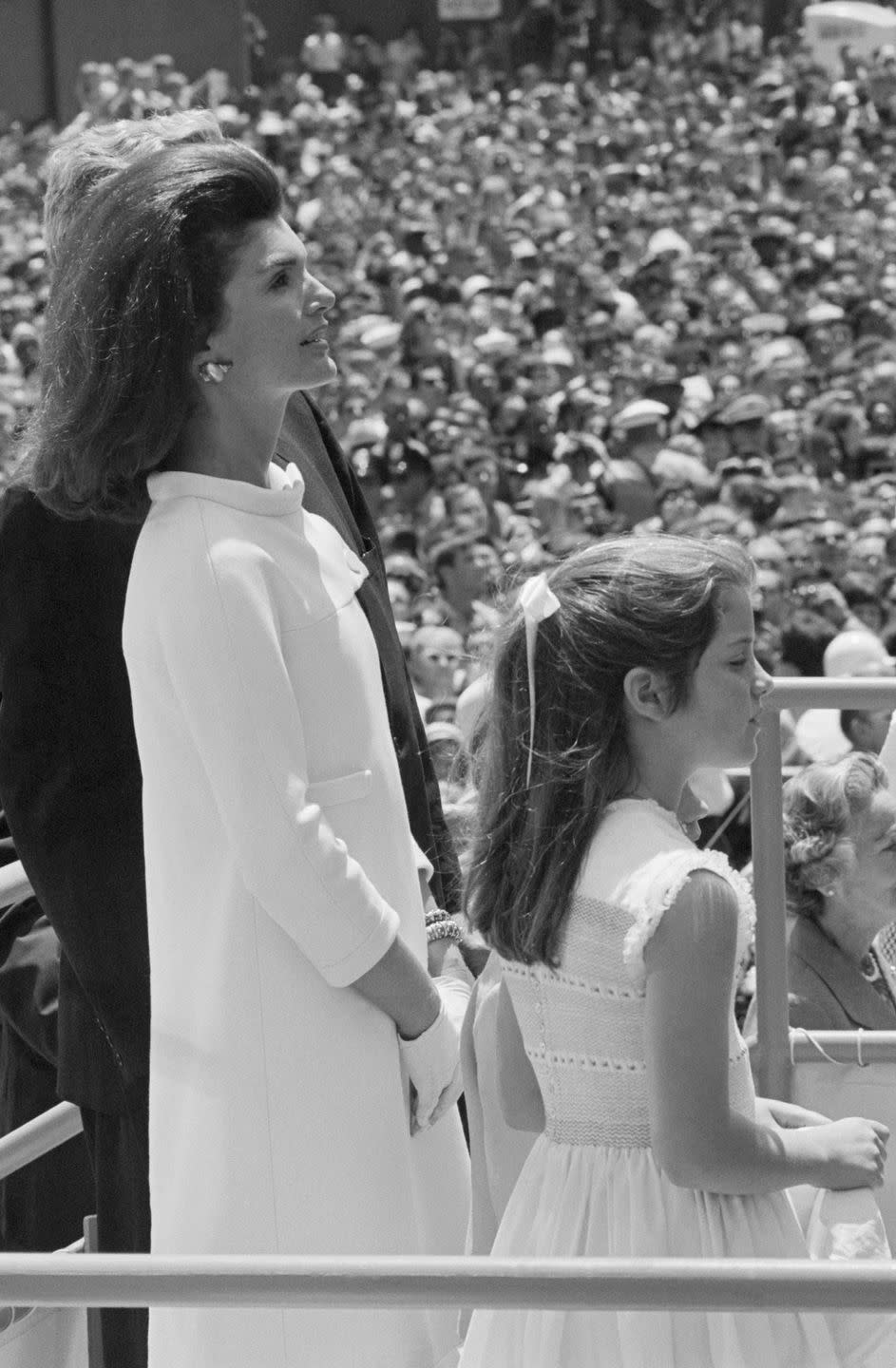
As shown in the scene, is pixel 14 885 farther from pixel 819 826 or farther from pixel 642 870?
pixel 819 826

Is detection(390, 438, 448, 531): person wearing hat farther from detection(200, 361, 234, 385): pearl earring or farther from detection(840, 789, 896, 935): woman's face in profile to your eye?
detection(200, 361, 234, 385): pearl earring

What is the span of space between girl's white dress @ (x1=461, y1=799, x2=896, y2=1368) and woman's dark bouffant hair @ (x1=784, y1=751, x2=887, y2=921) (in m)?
1.26

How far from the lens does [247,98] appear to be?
22.2 metres

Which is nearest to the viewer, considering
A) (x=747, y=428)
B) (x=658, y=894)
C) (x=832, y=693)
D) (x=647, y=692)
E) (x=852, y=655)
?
(x=658, y=894)

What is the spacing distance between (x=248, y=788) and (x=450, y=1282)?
18.8 inches

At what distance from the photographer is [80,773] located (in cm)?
194

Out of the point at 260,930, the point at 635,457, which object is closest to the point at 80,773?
the point at 260,930

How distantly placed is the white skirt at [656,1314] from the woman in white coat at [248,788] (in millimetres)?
125

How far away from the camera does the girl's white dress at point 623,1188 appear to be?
5.12ft

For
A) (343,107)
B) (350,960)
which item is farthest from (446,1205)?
(343,107)

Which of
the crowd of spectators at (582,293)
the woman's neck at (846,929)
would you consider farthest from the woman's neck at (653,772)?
the woman's neck at (846,929)

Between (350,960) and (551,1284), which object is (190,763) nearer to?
(350,960)

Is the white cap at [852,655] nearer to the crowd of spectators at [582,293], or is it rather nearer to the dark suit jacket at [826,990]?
A: the crowd of spectators at [582,293]

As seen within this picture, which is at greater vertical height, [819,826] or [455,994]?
[455,994]
